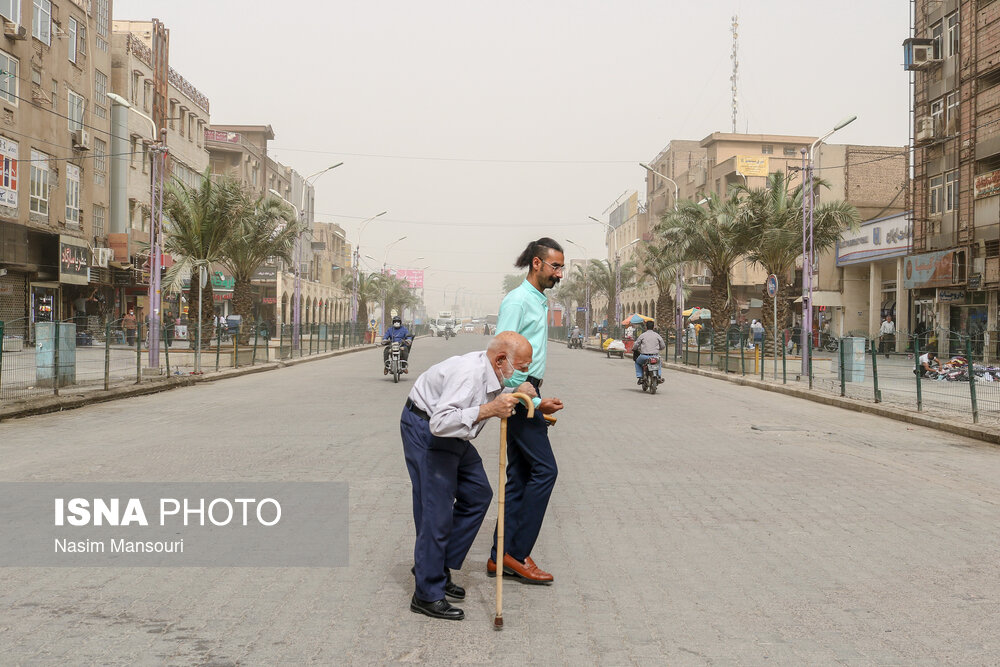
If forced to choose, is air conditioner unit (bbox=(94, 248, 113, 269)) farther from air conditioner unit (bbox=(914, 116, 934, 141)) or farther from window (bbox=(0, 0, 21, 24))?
air conditioner unit (bbox=(914, 116, 934, 141))

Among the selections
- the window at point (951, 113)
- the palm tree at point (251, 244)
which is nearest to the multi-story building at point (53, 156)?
the palm tree at point (251, 244)

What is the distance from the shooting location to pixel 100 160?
42219 mm

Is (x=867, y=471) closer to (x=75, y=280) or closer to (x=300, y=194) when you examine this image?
(x=75, y=280)

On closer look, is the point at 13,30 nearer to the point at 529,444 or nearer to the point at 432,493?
the point at 529,444

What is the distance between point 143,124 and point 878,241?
3719 centimetres

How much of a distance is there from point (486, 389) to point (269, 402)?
12710 mm

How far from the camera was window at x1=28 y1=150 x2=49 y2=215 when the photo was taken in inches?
1378

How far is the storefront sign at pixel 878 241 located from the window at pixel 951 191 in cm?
262

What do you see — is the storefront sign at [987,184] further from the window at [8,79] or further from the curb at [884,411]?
the window at [8,79]

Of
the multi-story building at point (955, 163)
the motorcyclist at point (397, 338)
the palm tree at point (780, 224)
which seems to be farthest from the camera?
the multi-story building at point (955, 163)

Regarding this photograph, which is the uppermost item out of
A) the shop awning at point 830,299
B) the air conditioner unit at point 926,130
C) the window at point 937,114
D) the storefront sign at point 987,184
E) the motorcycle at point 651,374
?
the window at point 937,114

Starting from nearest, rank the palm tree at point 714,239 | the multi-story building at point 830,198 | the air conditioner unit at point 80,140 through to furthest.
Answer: the palm tree at point 714,239, the air conditioner unit at point 80,140, the multi-story building at point 830,198

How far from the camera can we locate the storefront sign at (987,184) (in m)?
33.5

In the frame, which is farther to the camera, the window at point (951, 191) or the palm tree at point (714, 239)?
the window at point (951, 191)
